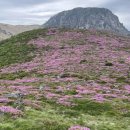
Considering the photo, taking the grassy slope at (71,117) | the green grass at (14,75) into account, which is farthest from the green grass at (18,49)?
the grassy slope at (71,117)

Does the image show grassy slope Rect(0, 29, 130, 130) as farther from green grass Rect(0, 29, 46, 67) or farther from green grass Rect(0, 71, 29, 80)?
green grass Rect(0, 29, 46, 67)

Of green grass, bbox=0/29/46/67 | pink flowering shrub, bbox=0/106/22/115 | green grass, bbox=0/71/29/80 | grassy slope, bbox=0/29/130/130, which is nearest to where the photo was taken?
grassy slope, bbox=0/29/130/130

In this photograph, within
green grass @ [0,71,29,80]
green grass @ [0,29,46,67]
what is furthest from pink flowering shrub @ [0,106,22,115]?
green grass @ [0,29,46,67]

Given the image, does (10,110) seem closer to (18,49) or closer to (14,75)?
(14,75)

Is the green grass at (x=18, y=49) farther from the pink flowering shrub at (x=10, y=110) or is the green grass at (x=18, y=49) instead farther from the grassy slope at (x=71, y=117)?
the pink flowering shrub at (x=10, y=110)

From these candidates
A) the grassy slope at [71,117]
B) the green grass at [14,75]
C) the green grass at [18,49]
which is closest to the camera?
the grassy slope at [71,117]

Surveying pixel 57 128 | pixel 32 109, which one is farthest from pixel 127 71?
pixel 57 128

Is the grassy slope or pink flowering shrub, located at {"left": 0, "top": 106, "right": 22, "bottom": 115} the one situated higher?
pink flowering shrub, located at {"left": 0, "top": 106, "right": 22, "bottom": 115}

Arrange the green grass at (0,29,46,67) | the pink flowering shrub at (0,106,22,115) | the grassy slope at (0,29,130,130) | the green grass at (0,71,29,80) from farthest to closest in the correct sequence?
the green grass at (0,29,46,67) → the green grass at (0,71,29,80) → the pink flowering shrub at (0,106,22,115) → the grassy slope at (0,29,130,130)

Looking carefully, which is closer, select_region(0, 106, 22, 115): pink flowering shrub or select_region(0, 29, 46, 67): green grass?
select_region(0, 106, 22, 115): pink flowering shrub

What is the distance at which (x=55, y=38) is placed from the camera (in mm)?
111875

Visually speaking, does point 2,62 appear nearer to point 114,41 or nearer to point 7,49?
point 7,49

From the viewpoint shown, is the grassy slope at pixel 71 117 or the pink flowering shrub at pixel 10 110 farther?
the pink flowering shrub at pixel 10 110

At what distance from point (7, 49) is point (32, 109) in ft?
253
